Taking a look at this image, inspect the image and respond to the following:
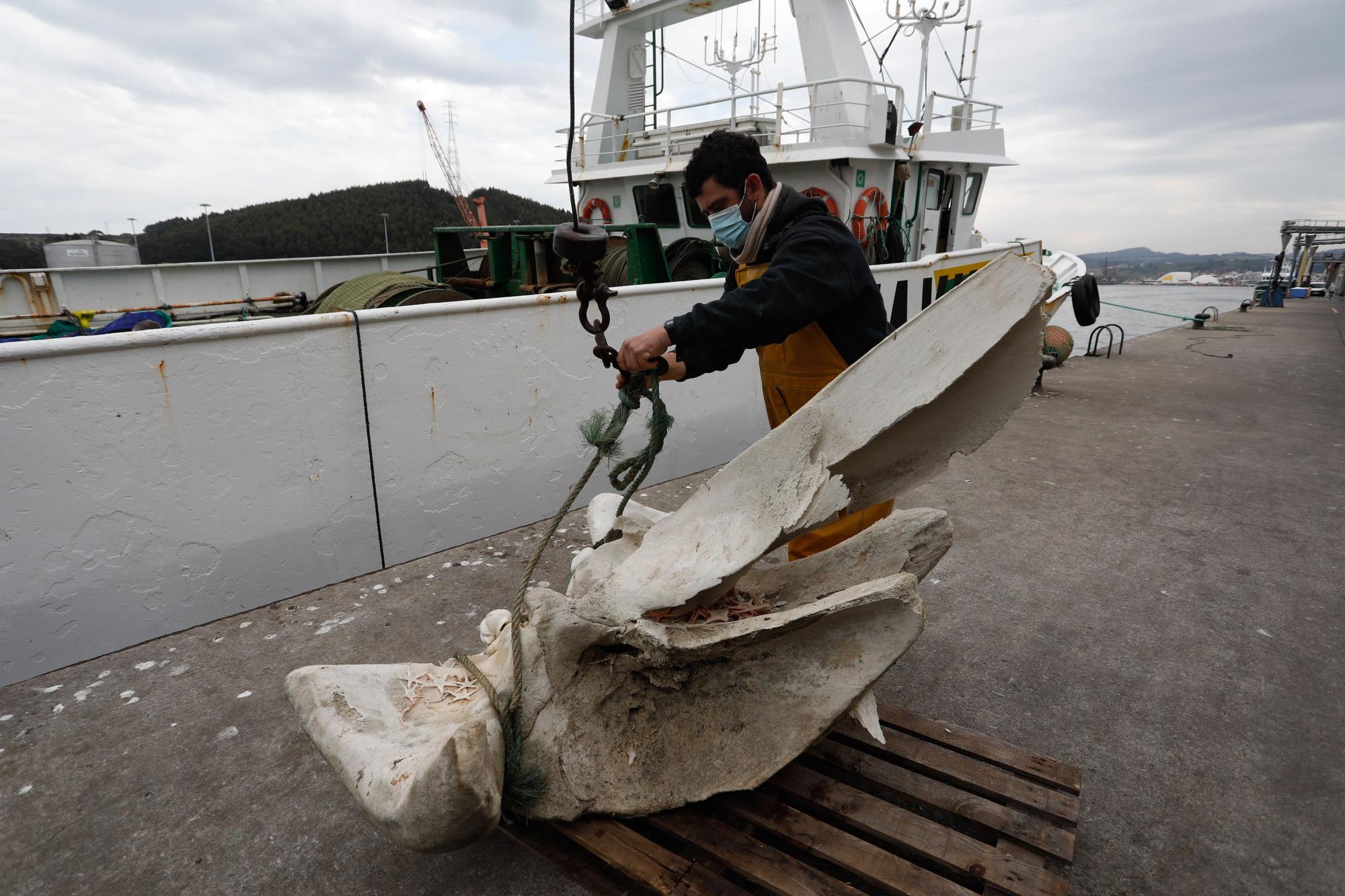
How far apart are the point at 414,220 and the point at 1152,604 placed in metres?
29.0

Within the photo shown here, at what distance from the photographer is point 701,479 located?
5180 millimetres

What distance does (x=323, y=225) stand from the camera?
23984 mm

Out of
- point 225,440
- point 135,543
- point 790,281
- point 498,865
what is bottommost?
point 498,865

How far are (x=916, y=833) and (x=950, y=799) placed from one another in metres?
0.23

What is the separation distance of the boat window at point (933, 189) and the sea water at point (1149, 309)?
2.17 metres

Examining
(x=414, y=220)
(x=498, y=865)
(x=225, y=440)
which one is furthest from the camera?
(x=414, y=220)

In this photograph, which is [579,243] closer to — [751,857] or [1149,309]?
[751,857]

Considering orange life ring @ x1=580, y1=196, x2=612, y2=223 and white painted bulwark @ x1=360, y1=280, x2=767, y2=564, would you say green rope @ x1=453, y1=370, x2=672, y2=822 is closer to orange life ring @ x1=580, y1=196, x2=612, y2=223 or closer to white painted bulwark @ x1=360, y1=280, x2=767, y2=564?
white painted bulwark @ x1=360, y1=280, x2=767, y2=564

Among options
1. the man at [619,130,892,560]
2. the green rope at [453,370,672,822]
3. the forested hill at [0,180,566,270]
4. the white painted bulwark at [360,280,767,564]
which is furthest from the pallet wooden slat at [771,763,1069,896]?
the forested hill at [0,180,566,270]

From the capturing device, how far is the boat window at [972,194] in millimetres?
9984

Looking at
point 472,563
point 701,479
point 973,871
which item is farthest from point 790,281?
point 701,479

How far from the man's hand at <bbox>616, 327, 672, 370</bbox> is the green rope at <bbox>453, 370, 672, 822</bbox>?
0.12 feet

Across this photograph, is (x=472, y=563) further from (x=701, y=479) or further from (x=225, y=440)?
(x=701, y=479)

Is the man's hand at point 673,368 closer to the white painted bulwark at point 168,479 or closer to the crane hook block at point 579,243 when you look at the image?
the crane hook block at point 579,243
